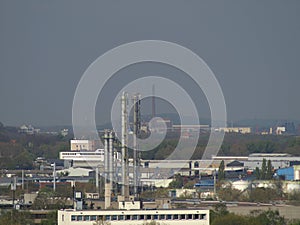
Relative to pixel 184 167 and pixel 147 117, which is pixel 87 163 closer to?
pixel 184 167

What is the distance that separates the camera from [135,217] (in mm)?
28406

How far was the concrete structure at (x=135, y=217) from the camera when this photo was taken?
28.1 metres

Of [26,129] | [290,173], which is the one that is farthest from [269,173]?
[26,129]

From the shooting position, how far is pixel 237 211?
36625 mm

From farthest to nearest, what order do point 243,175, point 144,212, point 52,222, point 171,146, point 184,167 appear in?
1. point 171,146
2. point 184,167
3. point 243,175
4. point 52,222
5. point 144,212

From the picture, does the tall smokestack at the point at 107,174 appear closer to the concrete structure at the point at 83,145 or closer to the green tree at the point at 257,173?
the green tree at the point at 257,173

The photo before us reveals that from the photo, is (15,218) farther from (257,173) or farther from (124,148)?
(257,173)

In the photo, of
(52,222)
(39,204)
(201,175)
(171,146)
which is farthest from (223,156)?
(52,222)

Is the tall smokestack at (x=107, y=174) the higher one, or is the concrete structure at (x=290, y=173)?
the concrete structure at (x=290, y=173)

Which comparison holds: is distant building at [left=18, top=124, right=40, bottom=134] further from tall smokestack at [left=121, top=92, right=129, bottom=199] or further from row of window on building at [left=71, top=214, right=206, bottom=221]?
row of window on building at [left=71, top=214, right=206, bottom=221]

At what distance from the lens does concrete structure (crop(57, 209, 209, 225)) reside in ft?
92.2

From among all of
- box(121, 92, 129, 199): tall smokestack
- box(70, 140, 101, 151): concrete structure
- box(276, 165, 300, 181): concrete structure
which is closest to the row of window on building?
box(121, 92, 129, 199): tall smokestack

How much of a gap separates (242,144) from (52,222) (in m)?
48.8

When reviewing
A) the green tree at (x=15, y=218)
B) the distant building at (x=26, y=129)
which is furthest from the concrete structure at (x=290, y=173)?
the distant building at (x=26, y=129)
